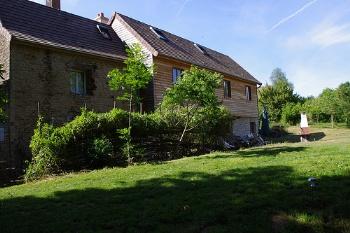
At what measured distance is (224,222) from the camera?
589 centimetres

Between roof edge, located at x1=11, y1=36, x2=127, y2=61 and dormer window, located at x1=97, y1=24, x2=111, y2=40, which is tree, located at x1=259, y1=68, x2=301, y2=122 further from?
roof edge, located at x1=11, y1=36, x2=127, y2=61

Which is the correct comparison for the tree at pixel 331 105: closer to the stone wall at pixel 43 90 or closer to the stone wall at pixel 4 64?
the stone wall at pixel 43 90

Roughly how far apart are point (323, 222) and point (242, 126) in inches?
1161

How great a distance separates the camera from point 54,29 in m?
21.0

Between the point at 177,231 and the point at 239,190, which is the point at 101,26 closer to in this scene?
the point at 239,190

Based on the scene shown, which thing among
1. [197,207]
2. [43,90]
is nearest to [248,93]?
[43,90]

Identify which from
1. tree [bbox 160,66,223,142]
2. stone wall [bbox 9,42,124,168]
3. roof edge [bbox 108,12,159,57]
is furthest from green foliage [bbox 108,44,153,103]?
roof edge [bbox 108,12,159,57]

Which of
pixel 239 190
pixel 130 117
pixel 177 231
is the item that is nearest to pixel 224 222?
pixel 177 231

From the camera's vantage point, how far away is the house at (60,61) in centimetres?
1756

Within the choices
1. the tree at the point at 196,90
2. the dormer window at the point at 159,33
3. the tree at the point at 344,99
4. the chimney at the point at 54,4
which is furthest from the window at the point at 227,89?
the tree at the point at 344,99

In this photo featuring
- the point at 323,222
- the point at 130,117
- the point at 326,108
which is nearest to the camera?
the point at 323,222

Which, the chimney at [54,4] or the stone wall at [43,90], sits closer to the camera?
the stone wall at [43,90]

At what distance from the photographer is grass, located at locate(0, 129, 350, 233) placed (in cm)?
580

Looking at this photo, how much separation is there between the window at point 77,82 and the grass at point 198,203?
10.9 meters
